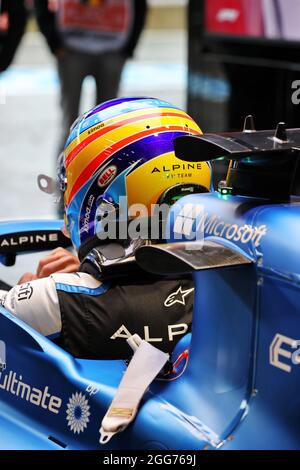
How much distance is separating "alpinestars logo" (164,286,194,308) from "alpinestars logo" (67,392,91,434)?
0.28 meters

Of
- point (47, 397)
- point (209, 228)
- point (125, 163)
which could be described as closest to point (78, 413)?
point (47, 397)

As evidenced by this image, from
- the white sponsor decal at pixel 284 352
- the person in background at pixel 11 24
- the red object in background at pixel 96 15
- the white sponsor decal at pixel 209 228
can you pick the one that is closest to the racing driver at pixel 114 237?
the white sponsor decal at pixel 209 228

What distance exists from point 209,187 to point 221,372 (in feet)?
1.98

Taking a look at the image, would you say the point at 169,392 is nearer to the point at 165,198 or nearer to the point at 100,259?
the point at 100,259

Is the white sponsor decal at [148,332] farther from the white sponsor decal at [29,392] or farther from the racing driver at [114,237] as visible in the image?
the white sponsor decal at [29,392]

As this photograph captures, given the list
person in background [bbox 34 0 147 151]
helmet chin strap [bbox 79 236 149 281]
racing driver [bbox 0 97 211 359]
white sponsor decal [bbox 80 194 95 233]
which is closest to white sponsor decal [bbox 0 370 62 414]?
racing driver [bbox 0 97 211 359]

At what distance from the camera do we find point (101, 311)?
1676 millimetres

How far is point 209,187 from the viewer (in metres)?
1.89

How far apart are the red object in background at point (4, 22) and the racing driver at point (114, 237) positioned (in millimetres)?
3556

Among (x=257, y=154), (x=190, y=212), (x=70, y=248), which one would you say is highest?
(x=257, y=154)

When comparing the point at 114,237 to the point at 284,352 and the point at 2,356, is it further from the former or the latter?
the point at 284,352

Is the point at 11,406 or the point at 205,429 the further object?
the point at 11,406
